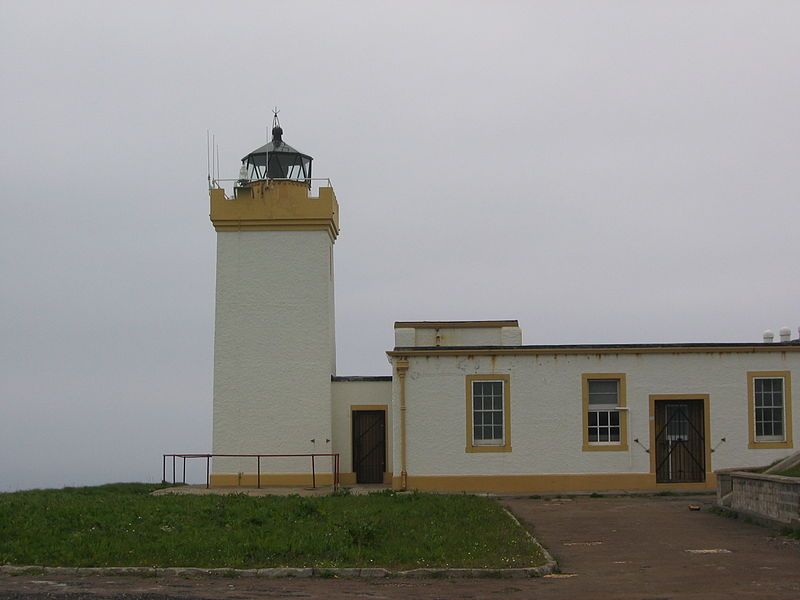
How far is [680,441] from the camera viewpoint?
25516 millimetres

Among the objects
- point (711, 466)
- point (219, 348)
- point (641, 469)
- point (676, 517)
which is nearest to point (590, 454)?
point (641, 469)

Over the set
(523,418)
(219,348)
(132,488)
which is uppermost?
(219,348)

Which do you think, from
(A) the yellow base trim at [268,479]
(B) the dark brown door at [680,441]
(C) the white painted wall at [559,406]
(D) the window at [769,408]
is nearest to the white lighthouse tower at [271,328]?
(A) the yellow base trim at [268,479]

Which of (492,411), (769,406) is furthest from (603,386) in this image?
(769,406)

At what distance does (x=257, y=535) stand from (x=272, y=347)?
12986 mm

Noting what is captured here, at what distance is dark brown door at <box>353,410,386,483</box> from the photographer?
92.9 ft

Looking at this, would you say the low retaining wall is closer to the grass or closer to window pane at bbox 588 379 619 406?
the grass

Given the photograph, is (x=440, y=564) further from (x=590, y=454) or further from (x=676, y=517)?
(x=590, y=454)

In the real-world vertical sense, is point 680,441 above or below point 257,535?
above

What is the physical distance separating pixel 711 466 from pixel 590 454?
2782 millimetres

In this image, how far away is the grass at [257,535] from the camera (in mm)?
13742

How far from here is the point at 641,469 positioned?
25.2 m

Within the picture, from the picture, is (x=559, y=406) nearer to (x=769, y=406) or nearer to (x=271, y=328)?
(x=769, y=406)

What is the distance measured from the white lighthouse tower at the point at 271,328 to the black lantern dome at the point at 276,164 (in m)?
0.97
